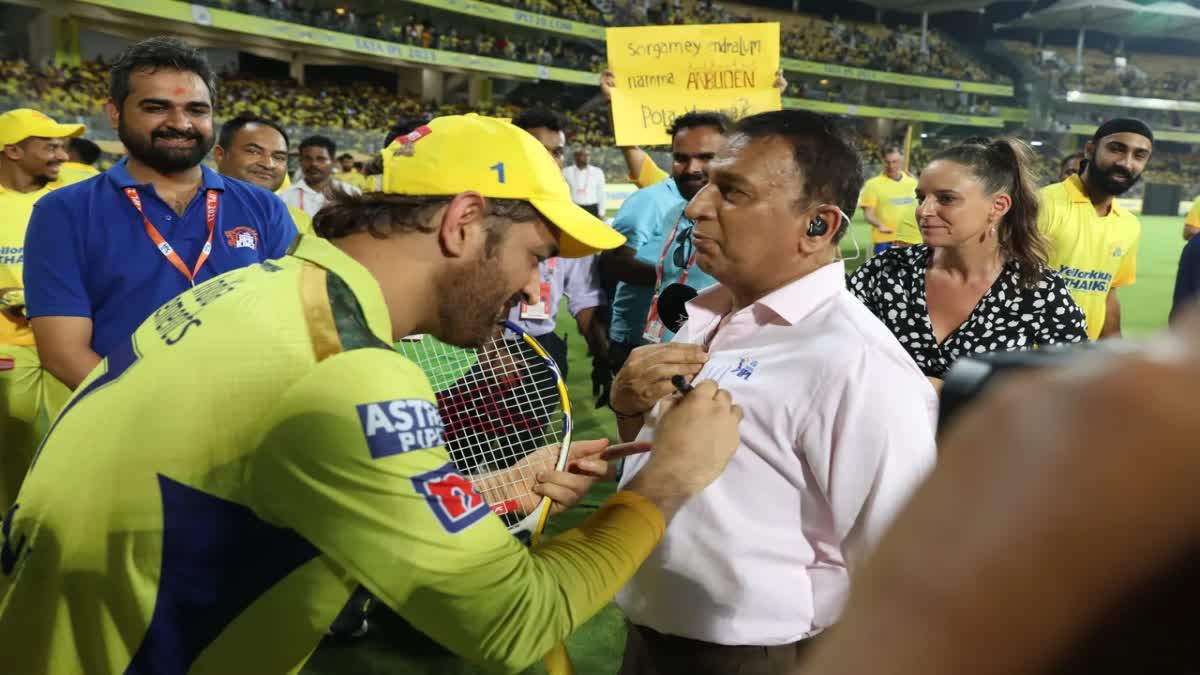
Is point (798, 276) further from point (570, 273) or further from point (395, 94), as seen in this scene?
point (395, 94)

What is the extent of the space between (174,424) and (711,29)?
4939mm

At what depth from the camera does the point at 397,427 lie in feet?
4.34

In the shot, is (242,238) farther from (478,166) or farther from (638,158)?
(638,158)

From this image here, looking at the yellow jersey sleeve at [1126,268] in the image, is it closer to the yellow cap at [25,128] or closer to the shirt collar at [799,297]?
the shirt collar at [799,297]

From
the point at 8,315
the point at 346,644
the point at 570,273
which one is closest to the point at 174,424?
the point at 346,644

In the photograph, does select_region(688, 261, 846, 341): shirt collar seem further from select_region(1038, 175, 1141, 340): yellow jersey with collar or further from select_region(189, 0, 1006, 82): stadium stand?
select_region(189, 0, 1006, 82): stadium stand

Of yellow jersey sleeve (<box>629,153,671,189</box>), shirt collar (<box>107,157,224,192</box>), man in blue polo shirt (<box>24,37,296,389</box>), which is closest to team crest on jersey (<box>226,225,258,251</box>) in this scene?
man in blue polo shirt (<box>24,37,296,389</box>)

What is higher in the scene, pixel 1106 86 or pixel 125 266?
pixel 1106 86

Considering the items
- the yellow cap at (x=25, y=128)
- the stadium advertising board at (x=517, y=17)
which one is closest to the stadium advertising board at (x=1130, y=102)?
the stadium advertising board at (x=517, y=17)

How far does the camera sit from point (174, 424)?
4.58 feet

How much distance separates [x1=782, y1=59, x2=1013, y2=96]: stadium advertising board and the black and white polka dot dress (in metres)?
37.7

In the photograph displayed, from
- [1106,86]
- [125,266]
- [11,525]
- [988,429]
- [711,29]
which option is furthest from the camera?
[1106,86]

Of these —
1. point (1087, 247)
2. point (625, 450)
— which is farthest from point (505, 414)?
point (1087, 247)

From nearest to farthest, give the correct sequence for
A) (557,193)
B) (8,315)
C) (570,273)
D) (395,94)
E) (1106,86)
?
(557,193) → (8,315) → (570,273) → (395,94) → (1106,86)
